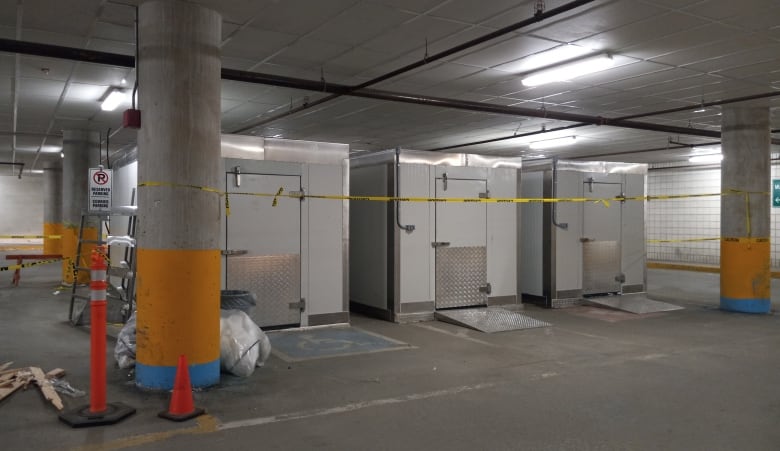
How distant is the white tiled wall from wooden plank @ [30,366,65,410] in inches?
709

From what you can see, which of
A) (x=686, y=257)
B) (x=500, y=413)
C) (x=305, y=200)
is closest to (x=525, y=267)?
(x=305, y=200)

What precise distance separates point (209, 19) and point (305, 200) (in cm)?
327

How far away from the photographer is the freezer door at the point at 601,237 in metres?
11.5

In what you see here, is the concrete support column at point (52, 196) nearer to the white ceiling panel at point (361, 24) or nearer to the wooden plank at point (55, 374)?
the wooden plank at point (55, 374)

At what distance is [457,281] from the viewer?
391 inches

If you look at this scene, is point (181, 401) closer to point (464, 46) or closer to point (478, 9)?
point (478, 9)

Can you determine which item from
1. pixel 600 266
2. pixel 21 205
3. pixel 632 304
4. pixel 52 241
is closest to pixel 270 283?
pixel 632 304

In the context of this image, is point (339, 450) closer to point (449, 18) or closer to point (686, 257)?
point (449, 18)

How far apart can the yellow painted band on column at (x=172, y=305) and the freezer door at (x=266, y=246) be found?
2343mm

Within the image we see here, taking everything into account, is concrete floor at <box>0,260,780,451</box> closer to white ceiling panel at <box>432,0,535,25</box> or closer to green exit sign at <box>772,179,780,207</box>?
white ceiling panel at <box>432,0,535,25</box>

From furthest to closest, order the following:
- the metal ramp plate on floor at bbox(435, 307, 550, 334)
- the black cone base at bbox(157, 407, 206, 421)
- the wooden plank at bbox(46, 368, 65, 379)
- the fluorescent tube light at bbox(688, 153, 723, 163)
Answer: the fluorescent tube light at bbox(688, 153, 723, 163) < the metal ramp plate on floor at bbox(435, 307, 550, 334) < the wooden plank at bbox(46, 368, 65, 379) < the black cone base at bbox(157, 407, 206, 421)

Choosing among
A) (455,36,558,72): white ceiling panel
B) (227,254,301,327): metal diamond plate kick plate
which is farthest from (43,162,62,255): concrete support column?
(455,36,558,72): white ceiling panel

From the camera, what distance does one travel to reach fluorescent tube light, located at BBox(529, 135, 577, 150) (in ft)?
51.3

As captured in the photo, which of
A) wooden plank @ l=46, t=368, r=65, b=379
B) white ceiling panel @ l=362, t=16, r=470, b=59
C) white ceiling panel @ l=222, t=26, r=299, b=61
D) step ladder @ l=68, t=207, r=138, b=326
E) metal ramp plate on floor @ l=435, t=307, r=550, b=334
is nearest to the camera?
wooden plank @ l=46, t=368, r=65, b=379
